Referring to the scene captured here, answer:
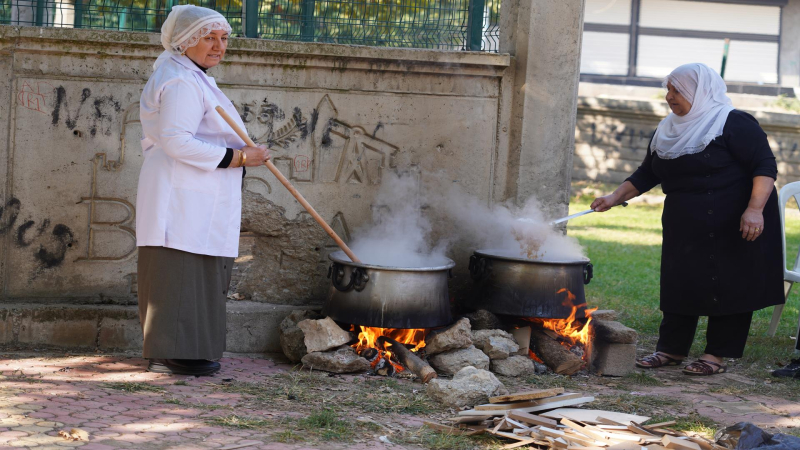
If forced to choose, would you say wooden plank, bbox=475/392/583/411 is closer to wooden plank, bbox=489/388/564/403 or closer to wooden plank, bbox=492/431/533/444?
wooden plank, bbox=489/388/564/403

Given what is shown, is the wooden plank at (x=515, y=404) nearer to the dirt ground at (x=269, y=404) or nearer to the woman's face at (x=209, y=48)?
the dirt ground at (x=269, y=404)

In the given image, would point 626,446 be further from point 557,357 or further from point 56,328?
point 56,328

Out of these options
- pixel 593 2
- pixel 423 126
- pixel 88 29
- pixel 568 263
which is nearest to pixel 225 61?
pixel 88 29

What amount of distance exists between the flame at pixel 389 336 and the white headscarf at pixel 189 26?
6.57ft

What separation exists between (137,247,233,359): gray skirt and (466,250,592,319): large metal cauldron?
69.5 inches

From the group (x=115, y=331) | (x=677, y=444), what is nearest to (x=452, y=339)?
(x=677, y=444)

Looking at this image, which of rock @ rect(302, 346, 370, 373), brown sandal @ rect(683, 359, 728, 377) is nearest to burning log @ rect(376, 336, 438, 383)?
rock @ rect(302, 346, 370, 373)

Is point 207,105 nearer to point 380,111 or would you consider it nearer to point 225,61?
point 225,61

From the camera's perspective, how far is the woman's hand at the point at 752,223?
17.4 ft

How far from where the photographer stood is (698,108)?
18.1ft

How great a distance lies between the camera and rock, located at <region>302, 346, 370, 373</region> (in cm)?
513

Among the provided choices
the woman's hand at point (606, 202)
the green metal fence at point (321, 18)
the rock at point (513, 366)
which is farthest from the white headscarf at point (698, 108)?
the rock at point (513, 366)

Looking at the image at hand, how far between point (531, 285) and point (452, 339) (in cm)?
61

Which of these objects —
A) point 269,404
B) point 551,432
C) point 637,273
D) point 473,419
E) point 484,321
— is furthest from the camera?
point 637,273
